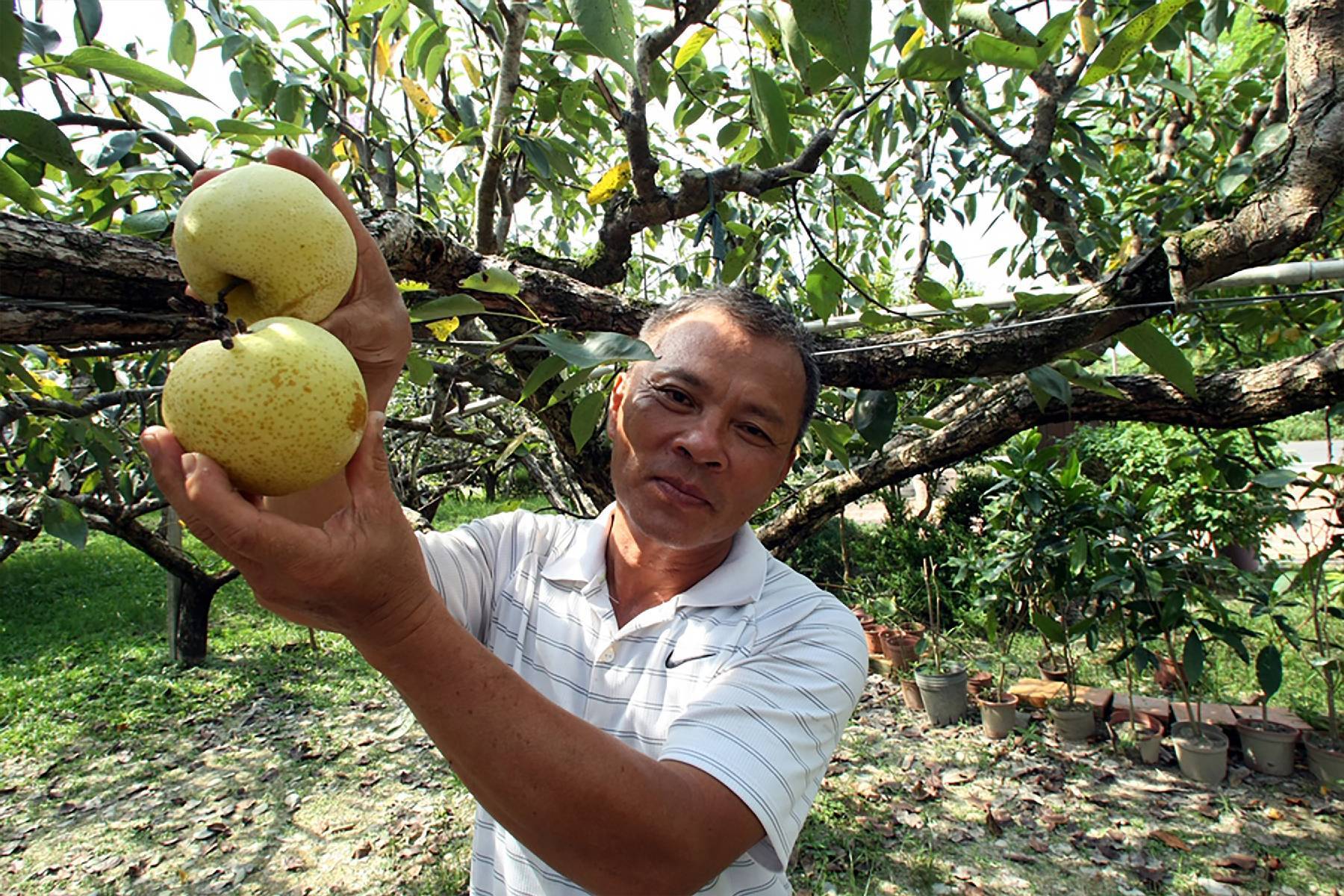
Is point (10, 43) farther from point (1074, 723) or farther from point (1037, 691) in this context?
point (1037, 691)

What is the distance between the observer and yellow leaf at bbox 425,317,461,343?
4.93 feet

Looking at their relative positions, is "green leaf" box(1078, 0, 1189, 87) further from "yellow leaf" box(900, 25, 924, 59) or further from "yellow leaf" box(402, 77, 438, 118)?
"yellow leaf" box(402, 77, 438, 118)

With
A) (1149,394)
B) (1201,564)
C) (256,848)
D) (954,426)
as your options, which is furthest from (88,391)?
(1201,564)

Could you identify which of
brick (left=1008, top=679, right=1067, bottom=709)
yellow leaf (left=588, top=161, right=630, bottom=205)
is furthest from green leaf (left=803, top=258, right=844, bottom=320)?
brick (left=1008, top=679, right=1067, bottom=709)

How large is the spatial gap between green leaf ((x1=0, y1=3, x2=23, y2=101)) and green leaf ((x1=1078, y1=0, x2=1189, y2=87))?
4.17ft

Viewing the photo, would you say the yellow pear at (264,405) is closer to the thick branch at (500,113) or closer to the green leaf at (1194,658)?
the thick branch at (500,113)

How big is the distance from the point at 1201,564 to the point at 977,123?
8.42ft

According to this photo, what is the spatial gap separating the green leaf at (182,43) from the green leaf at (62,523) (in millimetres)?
1346

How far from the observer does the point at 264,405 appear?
761 mm

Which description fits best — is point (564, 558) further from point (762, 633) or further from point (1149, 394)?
point (1149, 394)

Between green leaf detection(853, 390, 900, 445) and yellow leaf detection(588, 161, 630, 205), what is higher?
yellow leaf detection(588, 161, 630, 205)

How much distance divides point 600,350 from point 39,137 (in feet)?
2.86

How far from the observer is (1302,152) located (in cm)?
160

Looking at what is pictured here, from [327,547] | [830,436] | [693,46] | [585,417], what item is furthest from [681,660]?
[693,46]
